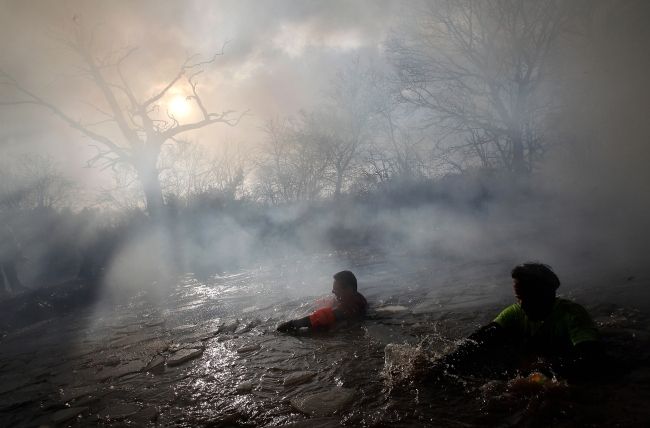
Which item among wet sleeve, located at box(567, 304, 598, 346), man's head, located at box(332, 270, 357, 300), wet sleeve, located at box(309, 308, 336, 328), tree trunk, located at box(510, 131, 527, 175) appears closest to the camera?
wet sleeve, located at box(567, 304, 598, 346)

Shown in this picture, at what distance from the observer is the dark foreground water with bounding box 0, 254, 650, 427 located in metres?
2.17

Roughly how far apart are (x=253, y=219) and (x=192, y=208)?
10.5ft

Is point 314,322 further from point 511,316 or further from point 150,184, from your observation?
point 150,184

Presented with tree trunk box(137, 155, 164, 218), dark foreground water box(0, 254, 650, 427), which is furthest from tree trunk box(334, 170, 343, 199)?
dark foreground water box(0, 254, 650, 427)

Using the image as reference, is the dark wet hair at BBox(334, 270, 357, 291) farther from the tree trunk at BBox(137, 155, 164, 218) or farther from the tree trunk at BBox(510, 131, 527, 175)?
the tree trunk at BBox(137, 155, 164, 218)

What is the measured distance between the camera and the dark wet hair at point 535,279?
98.6 inches

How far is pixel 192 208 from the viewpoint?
19.0m

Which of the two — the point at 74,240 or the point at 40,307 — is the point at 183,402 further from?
the point at 74,240

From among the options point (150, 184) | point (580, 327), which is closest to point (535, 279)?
point (580, 327)

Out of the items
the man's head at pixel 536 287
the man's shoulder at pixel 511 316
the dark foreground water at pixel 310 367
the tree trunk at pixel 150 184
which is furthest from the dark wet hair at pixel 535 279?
the tree trunk at pixel 150 184

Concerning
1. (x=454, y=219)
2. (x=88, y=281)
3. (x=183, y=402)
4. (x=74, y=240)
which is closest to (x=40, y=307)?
(x=88, y=281)

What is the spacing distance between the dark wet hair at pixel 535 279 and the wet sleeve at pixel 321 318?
92.9 inches

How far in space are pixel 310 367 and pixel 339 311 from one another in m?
1.39

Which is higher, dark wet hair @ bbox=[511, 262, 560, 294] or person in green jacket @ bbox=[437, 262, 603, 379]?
dark wet hair @ bbox=[511, 262, 560, 294]
